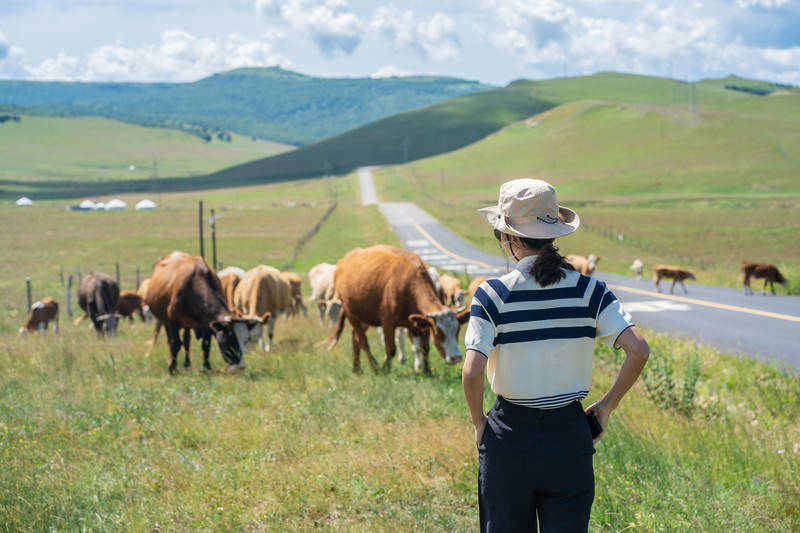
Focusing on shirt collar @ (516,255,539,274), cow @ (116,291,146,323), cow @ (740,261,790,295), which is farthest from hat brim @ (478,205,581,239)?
cow @ (116,291,146,323)

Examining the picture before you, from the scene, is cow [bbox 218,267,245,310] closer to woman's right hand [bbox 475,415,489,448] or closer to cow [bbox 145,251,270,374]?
cow [bbox 145,251,270,374]

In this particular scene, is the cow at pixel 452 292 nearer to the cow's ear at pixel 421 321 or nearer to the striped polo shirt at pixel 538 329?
the cow's ear at pixel 421 321

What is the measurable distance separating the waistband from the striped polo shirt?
0.04m

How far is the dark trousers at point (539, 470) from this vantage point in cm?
372

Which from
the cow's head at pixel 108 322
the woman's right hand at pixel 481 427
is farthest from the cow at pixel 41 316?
the woman's right hand at pixel 481 427

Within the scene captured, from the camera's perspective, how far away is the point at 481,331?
3.69 metres

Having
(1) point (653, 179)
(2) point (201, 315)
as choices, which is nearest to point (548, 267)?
(2) point (201, 315)

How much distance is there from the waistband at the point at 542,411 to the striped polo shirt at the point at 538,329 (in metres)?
0.04

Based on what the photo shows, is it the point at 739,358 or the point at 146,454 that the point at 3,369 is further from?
the point at 739,358

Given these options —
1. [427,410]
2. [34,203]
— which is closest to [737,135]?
[34,203]

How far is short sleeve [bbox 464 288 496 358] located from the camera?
145 inches

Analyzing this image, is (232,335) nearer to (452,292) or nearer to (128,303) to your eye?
(452,292)

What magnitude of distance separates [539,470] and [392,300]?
295 inches

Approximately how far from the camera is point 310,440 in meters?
7.92
